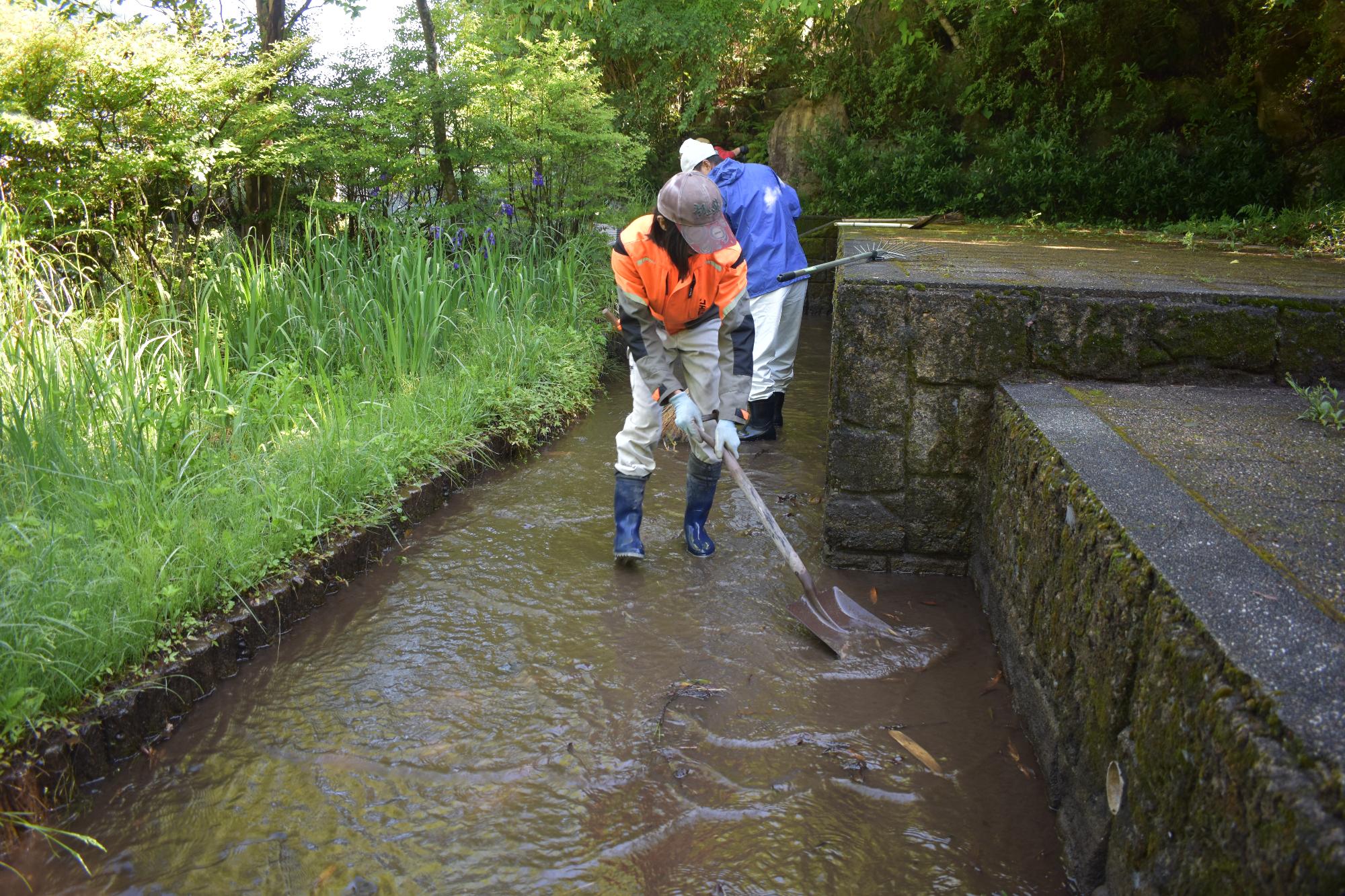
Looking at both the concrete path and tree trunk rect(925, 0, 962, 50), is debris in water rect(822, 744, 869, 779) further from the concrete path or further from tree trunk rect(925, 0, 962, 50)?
tree trunk rect(925, 0, 962, 50)

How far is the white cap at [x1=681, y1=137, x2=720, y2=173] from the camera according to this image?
16.0 feet

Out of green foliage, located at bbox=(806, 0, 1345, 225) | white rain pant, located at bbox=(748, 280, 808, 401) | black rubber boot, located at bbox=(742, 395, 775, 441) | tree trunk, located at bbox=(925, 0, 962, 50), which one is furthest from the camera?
tree trunk, located at bbox=(925, 0, 962, 50)

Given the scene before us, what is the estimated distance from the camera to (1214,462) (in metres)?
2.38

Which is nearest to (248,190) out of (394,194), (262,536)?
(394,194)

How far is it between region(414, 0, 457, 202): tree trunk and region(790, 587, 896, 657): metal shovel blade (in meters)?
5.66

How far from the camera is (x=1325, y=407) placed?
2.71 m

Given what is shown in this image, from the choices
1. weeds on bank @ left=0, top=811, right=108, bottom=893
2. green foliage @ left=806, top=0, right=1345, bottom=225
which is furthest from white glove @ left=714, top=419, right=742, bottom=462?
green foliage @ left=806, top=0, right=1345, bottom=225

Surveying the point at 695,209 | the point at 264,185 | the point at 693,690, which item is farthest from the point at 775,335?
the point at 264,185

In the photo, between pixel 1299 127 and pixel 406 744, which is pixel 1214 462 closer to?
pixel 406 744

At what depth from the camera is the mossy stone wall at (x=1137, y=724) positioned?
120 cm

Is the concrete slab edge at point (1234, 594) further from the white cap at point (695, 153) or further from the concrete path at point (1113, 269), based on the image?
the white cap at point (695, 153)

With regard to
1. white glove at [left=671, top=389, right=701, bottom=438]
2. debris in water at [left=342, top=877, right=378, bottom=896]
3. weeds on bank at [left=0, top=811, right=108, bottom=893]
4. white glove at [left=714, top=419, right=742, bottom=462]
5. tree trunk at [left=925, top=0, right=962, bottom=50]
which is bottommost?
debris in water at [left=342, top=877, right=378, bottom=896]

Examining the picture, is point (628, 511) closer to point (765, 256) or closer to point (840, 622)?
point (840, 622)

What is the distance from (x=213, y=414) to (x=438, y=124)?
451 centimetres
